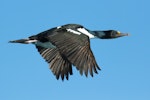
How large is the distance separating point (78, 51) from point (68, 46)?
328 millimetres

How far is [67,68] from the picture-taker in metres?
19.1

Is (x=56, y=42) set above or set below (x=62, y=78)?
above

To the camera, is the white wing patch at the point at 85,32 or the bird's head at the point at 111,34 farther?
the bird's head at the point at 111,34

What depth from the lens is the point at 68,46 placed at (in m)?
15.9

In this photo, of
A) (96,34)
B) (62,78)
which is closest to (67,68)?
(62,78)

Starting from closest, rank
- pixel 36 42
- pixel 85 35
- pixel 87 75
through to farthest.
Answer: pixel 87 75 → pixel 85 35 → pixel 36 42

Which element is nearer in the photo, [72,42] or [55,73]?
[72,42]

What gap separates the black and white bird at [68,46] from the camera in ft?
51.3

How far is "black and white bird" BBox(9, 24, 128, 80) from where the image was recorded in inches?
615

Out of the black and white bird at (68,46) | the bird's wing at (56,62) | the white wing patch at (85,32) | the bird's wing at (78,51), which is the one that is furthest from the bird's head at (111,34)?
the bird's wing at (78,51)

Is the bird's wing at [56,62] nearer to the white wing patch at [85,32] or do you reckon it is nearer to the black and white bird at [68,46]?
the black and white bird at [68,46]

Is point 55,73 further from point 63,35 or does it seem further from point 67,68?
point 63,35

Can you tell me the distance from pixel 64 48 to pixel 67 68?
3.35 meters

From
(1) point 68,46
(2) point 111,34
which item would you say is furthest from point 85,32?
(1) point 68,46
